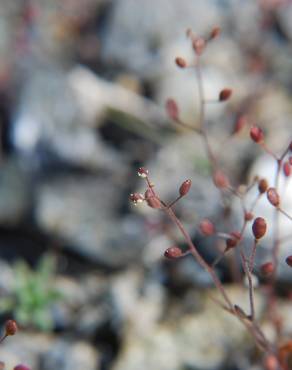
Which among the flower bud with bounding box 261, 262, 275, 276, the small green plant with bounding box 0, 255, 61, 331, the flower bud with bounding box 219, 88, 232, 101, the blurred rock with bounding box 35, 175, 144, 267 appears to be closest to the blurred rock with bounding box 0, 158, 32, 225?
the blurred rock with bounding box 35, 175, 144, 267

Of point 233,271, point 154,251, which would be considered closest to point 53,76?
point 154,251

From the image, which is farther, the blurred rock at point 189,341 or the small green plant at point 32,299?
the small green plant at point 32,299

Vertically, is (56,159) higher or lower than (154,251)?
higher

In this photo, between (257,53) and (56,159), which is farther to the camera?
(257,53)

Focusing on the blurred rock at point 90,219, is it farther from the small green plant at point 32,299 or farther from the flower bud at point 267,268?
the flower bud at point 267,268

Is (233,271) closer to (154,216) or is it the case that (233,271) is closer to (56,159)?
(154,216)

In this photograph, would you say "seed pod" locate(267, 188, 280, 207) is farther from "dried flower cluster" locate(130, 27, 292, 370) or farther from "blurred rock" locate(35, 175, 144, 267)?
"blurred rock" locate(35, 175, 144, 267)

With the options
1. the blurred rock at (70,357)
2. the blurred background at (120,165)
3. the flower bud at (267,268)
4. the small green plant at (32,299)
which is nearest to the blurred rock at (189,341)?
the blurred background at (120,165)
